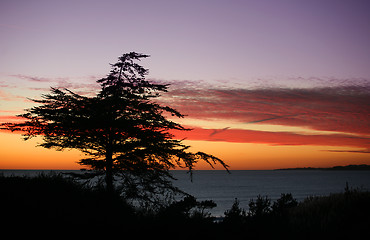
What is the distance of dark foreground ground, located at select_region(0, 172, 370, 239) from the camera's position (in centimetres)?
960

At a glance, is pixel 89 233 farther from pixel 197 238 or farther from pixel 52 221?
pixel 197 238

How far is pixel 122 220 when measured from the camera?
415 inches

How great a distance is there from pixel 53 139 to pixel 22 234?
29.2 ft

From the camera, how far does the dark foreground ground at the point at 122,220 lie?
960 cm

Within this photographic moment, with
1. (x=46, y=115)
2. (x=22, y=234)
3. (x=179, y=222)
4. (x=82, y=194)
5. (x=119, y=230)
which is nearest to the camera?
(x=22, y=234)

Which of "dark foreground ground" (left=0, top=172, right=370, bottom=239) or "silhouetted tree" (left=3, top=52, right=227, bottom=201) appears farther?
"silhouetted tree" (left=3, top=52, right=227, bottom=201)

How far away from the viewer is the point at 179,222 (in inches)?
412

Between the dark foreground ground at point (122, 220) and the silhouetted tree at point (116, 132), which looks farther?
the silhouetted tree at point (116, 132)

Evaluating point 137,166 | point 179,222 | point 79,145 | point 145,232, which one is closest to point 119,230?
point 145,232

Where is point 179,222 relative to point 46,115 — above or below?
below

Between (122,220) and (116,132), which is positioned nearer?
(122,220)

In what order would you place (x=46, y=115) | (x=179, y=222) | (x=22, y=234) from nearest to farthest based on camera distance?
(x=22, y=234), (x=179, y=222), (x=46, y=115)

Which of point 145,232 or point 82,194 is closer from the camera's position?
point 145,232

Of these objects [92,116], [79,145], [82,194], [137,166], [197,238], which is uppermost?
[92,116]
